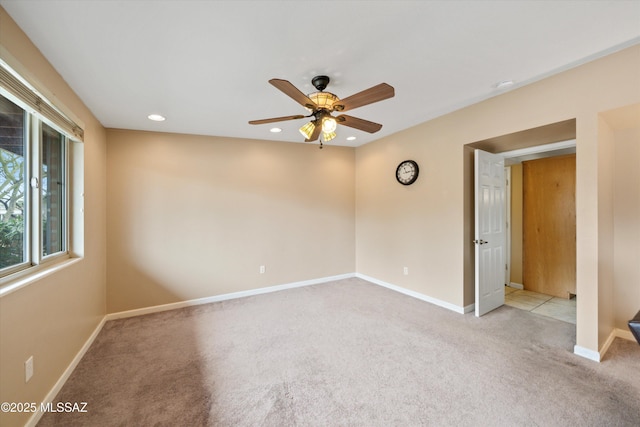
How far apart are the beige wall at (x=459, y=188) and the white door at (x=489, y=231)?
14 cm

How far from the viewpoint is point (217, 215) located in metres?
4.03

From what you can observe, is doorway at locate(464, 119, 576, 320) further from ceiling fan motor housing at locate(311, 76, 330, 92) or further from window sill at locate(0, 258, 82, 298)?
window sill at locate(0, 258, 82, 298)

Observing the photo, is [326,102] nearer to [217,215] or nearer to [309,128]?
[309,128]

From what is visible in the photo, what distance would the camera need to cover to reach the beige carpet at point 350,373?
1745 millimetres

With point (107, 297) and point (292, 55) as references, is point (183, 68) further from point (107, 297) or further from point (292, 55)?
point (107, 297)

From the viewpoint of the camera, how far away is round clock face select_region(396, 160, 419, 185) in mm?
3897

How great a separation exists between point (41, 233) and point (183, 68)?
166 cm

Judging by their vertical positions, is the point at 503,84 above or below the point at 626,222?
above

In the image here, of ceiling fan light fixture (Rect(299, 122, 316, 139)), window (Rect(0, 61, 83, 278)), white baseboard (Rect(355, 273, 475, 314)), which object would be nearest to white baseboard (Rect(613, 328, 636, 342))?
white baseboard (Rect(355, 273, 475, 314))

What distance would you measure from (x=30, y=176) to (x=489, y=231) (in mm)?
4563

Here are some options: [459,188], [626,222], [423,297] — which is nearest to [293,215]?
[423,297]

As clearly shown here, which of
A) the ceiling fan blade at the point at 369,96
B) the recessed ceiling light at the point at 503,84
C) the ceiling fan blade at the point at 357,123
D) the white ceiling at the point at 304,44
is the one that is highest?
the recessed ceiling light at the point at 503,84

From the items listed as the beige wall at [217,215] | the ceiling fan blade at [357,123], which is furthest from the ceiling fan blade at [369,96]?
the beige wall at [217,215]

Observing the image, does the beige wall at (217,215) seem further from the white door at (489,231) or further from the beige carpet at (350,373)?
the white door at (489,231)
